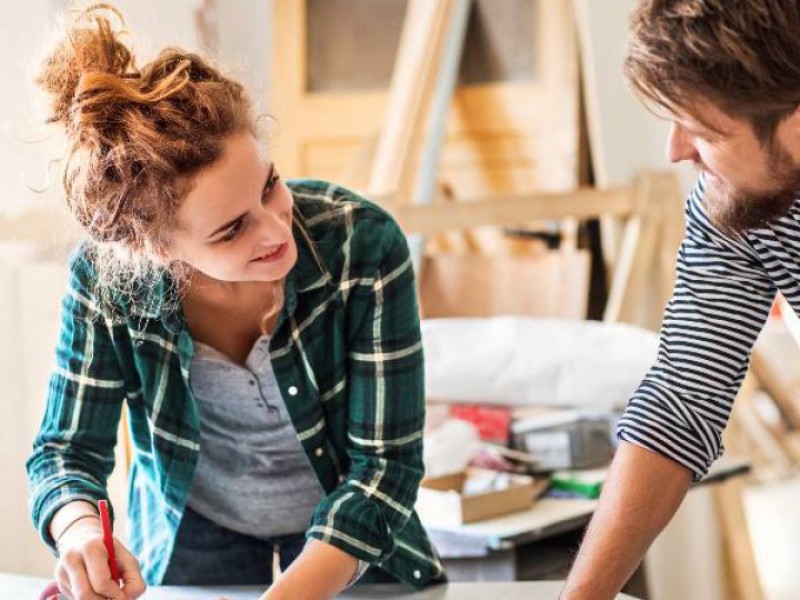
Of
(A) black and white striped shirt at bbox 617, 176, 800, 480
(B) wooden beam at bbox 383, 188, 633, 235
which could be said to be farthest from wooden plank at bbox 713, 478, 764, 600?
(A) black and white striped shirt at bbox 617, 176, 800, 480

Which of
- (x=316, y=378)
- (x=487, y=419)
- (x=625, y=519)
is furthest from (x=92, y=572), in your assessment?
(x=487, y=419)

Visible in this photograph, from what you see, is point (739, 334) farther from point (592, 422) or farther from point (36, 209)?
point (36, 209)

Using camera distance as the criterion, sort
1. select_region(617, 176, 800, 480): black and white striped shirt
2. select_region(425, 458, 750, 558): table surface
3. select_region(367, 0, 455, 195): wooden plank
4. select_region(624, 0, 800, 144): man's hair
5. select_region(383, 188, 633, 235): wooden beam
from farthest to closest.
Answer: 1. select_region(367, 0, 455, 195): wooden plank
2. select_region(383, 188, 633, 235): wooden beam
3. select_region(425, 458, 750, 558): table surface
4. select_region(617, 176, 800, 480): black and white striped shirt
5. select_region(624, 0, 800, 144): man's hair

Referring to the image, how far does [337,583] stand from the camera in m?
1.35

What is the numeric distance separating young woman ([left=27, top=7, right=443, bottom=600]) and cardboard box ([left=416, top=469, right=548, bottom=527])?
46 centimetres

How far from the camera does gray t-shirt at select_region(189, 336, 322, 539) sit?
150 centimetres

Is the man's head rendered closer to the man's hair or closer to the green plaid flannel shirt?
the man's hair

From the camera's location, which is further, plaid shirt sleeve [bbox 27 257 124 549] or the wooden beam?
the wooden beam

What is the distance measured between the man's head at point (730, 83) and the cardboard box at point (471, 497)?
35.8 inches

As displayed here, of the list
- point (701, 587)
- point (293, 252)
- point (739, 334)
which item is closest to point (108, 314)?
point (293, 252)

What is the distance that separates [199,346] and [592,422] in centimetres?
111

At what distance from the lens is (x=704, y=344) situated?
142 cm

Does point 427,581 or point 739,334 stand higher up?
point 739,334

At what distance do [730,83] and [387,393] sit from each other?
1.75ft
